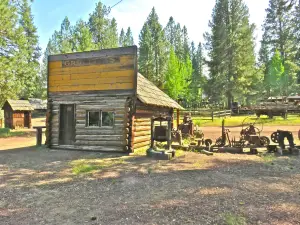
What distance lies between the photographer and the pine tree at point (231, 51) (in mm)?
42031

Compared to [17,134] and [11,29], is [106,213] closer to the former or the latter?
[17,134]

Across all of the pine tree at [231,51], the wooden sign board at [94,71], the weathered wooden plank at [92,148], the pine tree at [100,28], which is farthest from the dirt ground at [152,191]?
the pine tree at [100,28]

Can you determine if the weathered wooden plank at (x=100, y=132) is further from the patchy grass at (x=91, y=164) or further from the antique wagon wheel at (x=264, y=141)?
the antique wagon wheel at (x=264, y=141)

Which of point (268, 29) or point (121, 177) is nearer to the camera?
point (121, 177)

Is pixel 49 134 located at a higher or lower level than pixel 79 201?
higher

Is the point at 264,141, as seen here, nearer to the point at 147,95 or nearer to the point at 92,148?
the point at 147,95

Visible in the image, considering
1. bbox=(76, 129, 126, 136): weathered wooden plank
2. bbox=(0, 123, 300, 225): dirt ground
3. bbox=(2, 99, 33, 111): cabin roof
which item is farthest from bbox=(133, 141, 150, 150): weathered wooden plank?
bbox=(2, 99, 33, 111): cabin roof

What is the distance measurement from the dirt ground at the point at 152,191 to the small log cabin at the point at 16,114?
65.0 feet

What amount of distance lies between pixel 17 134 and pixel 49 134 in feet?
38.1

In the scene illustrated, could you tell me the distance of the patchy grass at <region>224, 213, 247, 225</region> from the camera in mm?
4654

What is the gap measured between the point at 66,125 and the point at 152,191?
31.0 ft

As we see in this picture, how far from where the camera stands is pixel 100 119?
1353 centimetres

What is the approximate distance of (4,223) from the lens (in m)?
4.89

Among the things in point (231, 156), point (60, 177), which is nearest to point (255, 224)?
point (60, 177)
